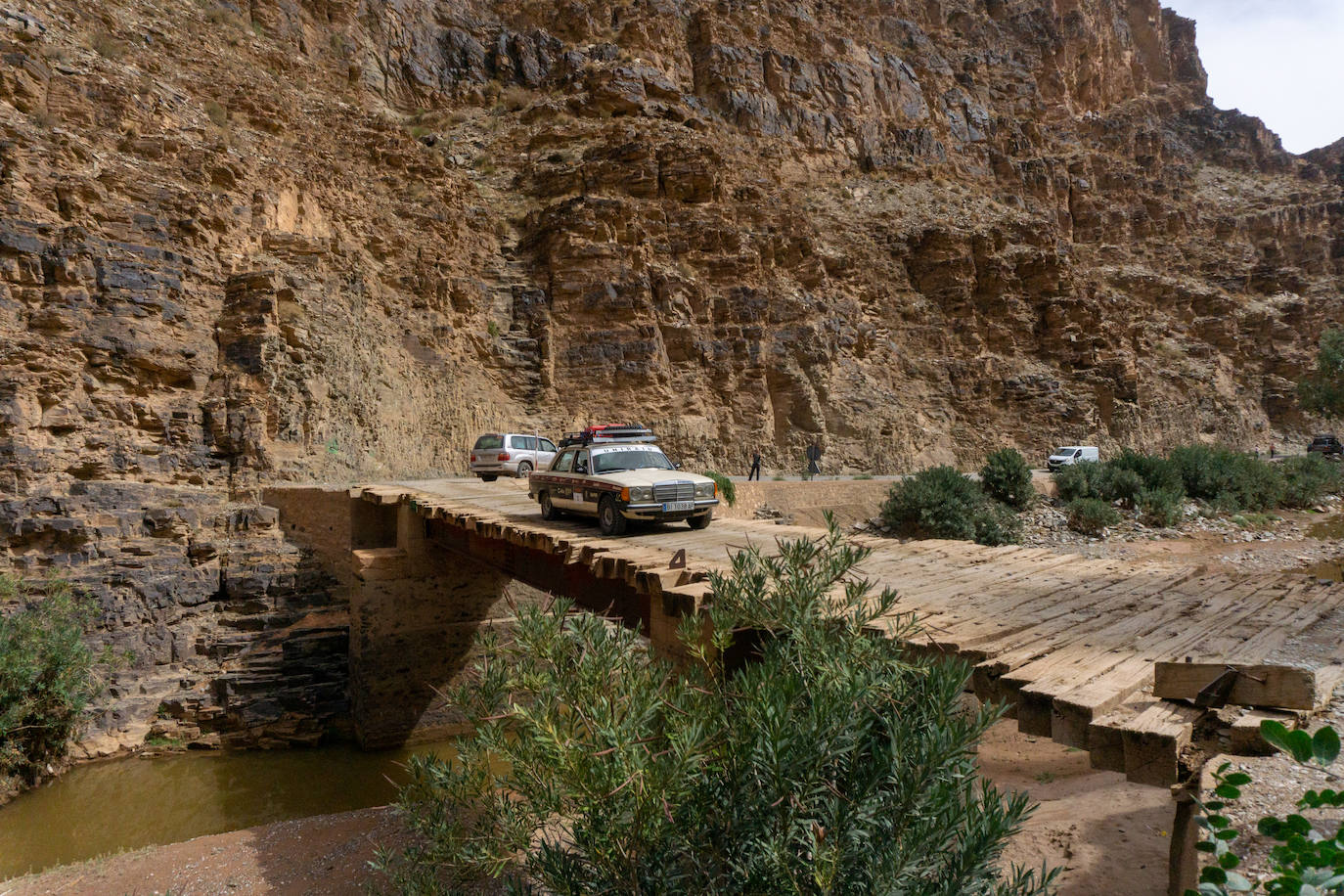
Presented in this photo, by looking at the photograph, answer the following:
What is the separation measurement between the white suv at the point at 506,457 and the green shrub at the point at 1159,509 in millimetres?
20135

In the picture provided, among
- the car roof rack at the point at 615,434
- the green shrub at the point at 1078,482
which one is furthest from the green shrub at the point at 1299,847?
the green shrub at the point at 1078,482

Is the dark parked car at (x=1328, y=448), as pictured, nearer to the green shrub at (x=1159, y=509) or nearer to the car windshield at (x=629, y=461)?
the green shrub at (x=1159, y=509)

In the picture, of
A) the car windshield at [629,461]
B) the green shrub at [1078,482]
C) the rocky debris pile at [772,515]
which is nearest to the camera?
the car windshield at [629,461]

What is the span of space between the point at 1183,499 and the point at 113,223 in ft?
113

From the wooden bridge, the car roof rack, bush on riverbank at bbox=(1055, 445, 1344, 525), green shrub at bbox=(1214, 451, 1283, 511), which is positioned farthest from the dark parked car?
the wooden bridge

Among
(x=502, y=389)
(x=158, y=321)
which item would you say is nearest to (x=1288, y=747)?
(x=158, y=321)

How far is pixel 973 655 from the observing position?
4293 mm

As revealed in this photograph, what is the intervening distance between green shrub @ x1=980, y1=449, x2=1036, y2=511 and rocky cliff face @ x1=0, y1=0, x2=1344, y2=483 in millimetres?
6385

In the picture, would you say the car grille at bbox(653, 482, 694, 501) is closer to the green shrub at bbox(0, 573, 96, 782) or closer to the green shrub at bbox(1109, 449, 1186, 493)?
the green shrub at bbox(0, 573, 96, 782)

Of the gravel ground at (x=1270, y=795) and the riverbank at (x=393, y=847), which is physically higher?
the gravel ground at (x=1270, y=795)

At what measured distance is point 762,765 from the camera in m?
3.01

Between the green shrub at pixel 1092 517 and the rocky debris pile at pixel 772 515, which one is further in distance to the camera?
the green shrub at pixel 1092 517

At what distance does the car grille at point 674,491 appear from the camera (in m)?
9.45

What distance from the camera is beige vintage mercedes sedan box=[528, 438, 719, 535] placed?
370 inches
